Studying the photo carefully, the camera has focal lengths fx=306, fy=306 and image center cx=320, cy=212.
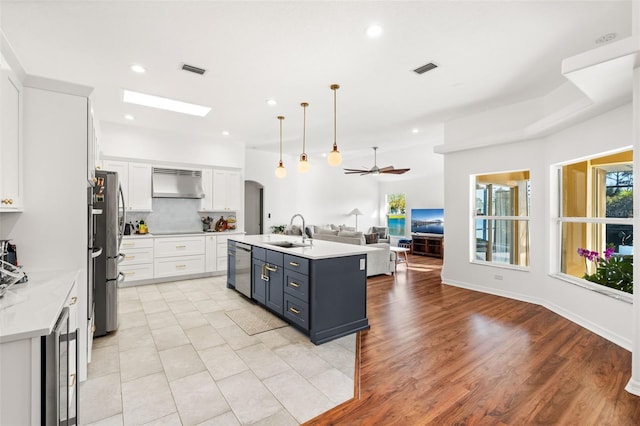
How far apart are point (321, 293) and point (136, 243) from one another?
12.8 ft

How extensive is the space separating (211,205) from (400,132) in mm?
4139

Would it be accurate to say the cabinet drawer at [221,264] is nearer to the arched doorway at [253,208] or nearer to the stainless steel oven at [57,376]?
the arched doorway at [253,208]

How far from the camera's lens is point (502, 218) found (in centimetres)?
492

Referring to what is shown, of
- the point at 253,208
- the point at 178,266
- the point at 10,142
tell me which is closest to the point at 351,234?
the point at 253,208

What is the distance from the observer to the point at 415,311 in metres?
4.03

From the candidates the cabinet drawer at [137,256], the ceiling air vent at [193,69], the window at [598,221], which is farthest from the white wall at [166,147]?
the window at [598,221]

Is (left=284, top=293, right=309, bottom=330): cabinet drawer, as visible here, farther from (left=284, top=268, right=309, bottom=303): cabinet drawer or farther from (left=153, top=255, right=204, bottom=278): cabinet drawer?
(left=153, top=255, right=204, bottom=278): cabinet drawer

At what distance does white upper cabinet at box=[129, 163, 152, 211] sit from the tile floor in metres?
2.43

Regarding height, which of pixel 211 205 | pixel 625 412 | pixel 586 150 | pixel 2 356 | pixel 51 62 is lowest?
pixel 625 412

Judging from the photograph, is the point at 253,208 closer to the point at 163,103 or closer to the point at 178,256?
the point at 178,256

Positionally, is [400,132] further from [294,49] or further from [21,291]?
[21,291]

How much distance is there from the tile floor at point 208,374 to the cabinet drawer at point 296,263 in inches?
27.0

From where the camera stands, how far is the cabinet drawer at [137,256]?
5.17m

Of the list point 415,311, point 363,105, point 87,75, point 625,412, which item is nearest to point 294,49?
point 363,105
